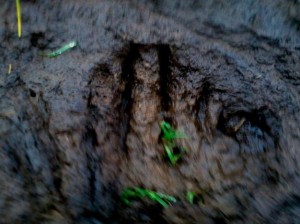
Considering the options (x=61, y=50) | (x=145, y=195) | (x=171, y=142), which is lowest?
(x=145, y=195)

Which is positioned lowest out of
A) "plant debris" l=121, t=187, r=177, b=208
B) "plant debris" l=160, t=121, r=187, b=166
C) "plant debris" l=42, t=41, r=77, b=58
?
"plant debris" l=121, t=187, r=177, b=208

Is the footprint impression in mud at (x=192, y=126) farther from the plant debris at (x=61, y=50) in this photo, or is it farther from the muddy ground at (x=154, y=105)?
the plant debris at (x=61, y=50)

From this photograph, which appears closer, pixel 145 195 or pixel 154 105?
pixel 145 195

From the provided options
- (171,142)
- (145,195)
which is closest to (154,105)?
(171,142)

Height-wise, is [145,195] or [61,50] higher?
[61,50]

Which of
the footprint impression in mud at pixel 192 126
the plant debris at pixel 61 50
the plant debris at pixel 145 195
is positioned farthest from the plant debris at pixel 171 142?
the plant debris at pixel 61 50

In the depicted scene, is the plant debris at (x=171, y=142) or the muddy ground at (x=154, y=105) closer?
the muddy ground at (x=154, y=105)

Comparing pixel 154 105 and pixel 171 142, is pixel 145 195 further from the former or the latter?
pixel 154 105

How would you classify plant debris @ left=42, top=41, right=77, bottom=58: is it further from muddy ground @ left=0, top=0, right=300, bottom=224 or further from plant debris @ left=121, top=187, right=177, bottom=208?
plant debris @ left=121, top=187, right=177, bottom=208

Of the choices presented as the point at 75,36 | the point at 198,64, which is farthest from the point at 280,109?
the point at 75,36

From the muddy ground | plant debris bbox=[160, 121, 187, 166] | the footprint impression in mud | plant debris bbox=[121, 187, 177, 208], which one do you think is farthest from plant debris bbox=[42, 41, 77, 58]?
plant debris bbox=[121, 187, 177, 208]
